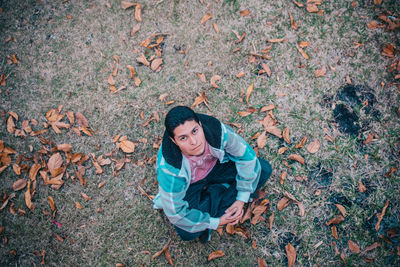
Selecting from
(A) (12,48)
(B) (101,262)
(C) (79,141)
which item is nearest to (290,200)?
(B) (101,262)

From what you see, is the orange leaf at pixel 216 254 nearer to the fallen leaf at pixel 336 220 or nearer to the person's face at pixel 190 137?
the fallen leaf at pixel 336 220

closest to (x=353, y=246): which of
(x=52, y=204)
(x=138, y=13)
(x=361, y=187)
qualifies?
(x=361, y=187)

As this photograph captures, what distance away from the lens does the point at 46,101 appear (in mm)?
3395

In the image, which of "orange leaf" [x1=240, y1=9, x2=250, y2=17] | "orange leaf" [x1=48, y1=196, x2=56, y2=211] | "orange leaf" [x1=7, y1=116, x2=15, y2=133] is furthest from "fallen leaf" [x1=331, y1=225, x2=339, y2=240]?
"orange leaf" [x1=7, y1=116, x2=15, y2=133]

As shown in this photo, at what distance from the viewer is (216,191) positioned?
2.64 meters

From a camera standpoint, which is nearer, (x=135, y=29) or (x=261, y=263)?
(x=261, y=263)

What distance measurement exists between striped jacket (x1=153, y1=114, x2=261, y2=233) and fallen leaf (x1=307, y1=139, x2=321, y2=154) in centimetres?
95

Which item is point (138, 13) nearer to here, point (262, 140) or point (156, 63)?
point (156, 63)

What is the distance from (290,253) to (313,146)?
4.12 ft

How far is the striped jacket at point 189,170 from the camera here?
205 cm

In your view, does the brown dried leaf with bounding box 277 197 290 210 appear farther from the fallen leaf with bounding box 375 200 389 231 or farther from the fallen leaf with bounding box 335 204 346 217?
the fallen leaf with bounding box 375 200 389 231

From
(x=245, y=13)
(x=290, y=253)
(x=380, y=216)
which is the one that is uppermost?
(x=245, y=13)

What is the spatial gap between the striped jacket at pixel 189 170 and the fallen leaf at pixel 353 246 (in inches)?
50.1

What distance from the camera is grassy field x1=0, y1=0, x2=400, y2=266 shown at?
283 cm
